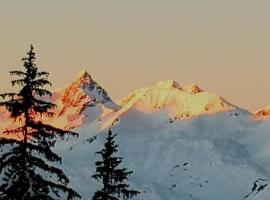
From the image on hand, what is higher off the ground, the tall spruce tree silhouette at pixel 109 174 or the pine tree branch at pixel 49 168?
the tall spruce tree silhouette at pixel 109 174

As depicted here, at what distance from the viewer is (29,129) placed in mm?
34438

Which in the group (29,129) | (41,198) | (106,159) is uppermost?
(106,159)

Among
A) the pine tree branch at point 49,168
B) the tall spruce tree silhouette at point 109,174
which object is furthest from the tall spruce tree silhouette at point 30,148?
the tall spruce tree silhouette at point 109,174

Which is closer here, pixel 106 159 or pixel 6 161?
pixel 6 161

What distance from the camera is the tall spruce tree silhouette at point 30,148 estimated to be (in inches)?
1323

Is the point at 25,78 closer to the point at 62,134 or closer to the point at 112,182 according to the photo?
the point at 62,134

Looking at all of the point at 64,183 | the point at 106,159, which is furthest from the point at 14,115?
the point at 106,159

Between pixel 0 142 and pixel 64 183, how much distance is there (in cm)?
259

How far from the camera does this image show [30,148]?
33.9 meters

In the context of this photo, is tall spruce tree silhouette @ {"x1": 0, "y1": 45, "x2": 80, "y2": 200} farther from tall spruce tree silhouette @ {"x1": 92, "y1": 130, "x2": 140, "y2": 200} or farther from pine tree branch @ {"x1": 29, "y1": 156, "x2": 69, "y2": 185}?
tall spruce tree silhouette @ {"x1": 92, "y1": 130, "x2": 140, "y2": 200}

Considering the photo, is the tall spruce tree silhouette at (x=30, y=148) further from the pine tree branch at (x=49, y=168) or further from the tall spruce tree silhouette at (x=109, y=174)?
the tall spruce tree silhouette at (x=109, y=174)

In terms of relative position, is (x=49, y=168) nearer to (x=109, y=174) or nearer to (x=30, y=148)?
(x=30, y=148)

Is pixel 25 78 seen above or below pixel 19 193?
above

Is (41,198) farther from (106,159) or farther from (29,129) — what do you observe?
(106,159)
